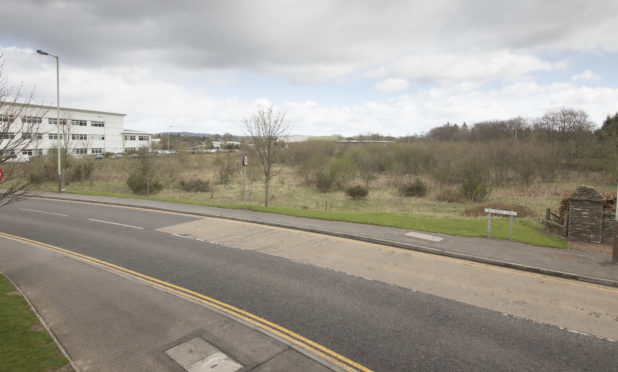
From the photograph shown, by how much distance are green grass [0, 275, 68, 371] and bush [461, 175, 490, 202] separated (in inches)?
1026

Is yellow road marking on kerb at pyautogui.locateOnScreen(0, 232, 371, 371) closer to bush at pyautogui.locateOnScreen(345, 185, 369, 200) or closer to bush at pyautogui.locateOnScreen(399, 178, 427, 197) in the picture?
bush at pyautogui.locateOnScreen(345, 185, 369, 200)

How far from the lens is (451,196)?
26094 millimetres

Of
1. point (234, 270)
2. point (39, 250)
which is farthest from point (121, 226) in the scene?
point (234, 270)

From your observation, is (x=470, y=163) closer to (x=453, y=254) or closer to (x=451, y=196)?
(x=451, y=196)

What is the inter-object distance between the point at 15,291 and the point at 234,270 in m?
4.55

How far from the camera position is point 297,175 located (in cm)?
4000

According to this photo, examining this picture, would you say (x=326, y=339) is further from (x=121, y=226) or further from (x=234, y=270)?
(x=121, y=226)

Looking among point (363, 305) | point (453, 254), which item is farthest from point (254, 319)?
point (453, 254)

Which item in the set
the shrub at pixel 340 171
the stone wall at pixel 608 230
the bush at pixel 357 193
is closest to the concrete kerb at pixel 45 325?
the stone wall at pixel 608 230

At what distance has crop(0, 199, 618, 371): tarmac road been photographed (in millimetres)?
4988

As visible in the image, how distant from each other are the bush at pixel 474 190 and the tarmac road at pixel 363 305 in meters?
18.5

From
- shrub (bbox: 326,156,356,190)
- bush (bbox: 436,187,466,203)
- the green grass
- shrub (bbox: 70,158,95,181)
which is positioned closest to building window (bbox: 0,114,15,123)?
the green grass

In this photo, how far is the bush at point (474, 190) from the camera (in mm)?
25328

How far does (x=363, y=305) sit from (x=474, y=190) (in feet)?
73.0
